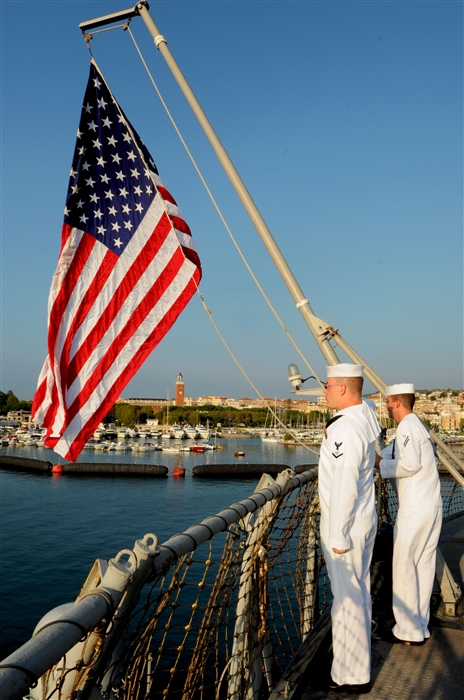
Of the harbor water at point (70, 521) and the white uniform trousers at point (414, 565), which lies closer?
the white uniform trousers at point (414, 565)

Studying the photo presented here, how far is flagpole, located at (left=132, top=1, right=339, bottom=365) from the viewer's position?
3.94m

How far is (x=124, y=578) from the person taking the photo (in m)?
1.44

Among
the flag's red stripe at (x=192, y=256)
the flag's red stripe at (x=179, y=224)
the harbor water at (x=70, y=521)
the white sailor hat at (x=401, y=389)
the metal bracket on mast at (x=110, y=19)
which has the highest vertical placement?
the metal bracket on mast at (x=110, y=19)

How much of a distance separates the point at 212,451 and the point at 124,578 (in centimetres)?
7573

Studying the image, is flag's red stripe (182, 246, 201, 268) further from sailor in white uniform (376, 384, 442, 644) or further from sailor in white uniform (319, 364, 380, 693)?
sailor in white uniform (319, 364, 380, 693)

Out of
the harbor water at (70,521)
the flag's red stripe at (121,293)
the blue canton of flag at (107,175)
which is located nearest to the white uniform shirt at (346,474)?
the harbor water at (70,521)

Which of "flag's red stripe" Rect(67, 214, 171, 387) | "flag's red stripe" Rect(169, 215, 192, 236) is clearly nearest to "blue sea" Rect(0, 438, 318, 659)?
"flag's red stripe" Rect(67, 214, 171, 387)

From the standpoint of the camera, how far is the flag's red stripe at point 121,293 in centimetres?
471

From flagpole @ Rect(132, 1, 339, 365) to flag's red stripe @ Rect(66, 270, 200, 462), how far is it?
103cm

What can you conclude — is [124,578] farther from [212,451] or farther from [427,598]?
[212,451]

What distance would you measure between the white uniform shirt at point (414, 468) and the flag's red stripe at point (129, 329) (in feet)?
8.13

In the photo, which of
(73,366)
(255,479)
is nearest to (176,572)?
(73,366)

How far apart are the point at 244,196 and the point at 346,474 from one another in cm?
237

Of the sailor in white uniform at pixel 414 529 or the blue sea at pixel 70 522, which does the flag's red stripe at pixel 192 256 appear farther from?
the blue sea at pixel 70 522
